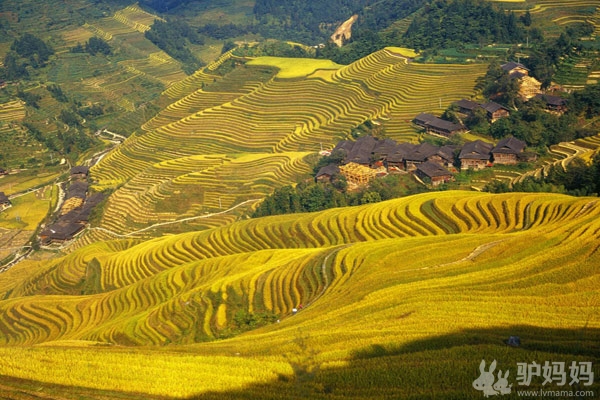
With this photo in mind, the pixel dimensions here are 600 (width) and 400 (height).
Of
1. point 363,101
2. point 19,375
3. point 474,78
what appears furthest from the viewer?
point 363,101

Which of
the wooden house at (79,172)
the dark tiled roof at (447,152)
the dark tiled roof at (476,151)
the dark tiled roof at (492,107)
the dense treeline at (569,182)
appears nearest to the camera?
the dense treeline at (569,182)

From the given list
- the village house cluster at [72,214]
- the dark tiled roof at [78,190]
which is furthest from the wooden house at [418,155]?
the dark tiled roof at [78,190]

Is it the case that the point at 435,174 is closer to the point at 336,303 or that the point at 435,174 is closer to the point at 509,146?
the point at 509,146

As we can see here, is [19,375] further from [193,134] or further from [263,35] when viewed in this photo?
Result: [263,35]

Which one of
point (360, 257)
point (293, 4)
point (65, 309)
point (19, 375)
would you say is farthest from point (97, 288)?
point (293, 4)

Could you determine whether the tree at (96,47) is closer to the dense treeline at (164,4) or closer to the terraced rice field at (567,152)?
the dense treeline at (164,4)

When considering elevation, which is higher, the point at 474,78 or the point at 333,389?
the point at 333,389
